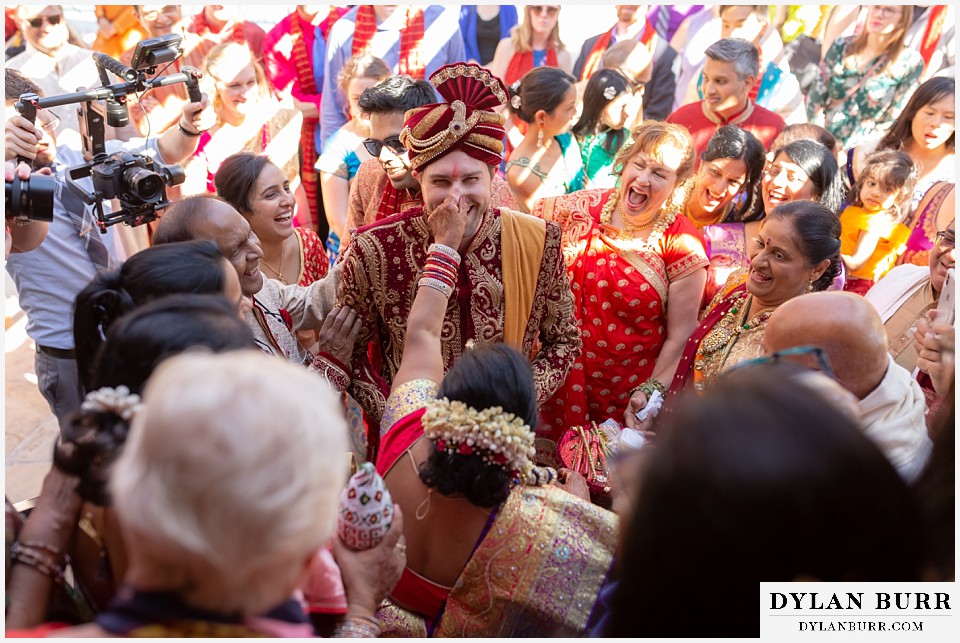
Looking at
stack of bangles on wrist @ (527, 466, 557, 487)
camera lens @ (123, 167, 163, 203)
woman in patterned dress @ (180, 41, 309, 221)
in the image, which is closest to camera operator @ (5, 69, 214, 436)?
camera lens @ (123, 167, 163, 203)

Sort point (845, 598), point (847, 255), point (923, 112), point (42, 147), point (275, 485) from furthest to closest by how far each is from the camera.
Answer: point (923, 112) < point (847, 255) < point (42, 147) < point (845, 598) < point (275, 485)

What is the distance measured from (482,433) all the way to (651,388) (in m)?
1.38

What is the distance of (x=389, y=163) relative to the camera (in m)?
3.22

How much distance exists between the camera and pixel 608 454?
269cm

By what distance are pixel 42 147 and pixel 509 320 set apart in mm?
1698

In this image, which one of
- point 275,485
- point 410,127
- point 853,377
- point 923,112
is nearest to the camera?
point 275,485

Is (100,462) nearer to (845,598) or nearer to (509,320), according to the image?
(845,598)

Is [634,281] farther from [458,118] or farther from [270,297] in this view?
[270,297]

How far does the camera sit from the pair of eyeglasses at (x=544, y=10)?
6.18 metres

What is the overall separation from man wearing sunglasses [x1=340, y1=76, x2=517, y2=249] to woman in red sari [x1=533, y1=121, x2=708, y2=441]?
0.48 m

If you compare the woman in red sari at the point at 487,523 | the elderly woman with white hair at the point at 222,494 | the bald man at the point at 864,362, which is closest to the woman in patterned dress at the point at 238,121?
the woman in red sari at the point at 487,523

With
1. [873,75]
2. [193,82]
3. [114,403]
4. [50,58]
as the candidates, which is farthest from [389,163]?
[873,75]

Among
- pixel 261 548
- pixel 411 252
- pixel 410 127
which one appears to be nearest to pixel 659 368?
→ pixel 411 252

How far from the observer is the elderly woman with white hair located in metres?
0.98
